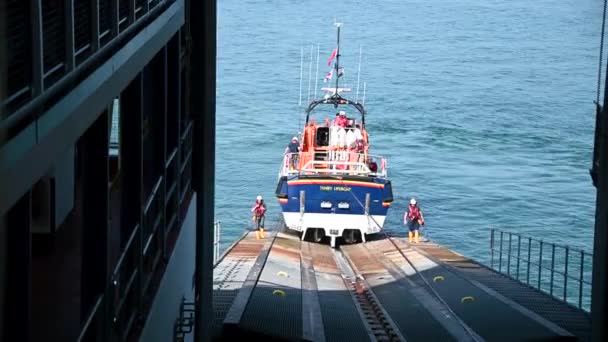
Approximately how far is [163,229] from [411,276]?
13035 mm

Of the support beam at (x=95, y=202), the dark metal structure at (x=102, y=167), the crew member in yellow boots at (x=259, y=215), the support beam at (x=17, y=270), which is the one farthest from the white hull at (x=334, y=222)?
the support beam at (x=17, y=270)

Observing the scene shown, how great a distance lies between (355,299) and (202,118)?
886cm

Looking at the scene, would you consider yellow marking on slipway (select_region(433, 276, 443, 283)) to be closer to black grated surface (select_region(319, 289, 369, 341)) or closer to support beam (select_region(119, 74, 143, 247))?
black grated surface (select_region(319, 289, 369, 341))

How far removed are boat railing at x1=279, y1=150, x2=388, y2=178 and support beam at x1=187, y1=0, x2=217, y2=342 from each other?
14.0 m

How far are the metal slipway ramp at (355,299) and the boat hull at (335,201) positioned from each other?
2.03ft

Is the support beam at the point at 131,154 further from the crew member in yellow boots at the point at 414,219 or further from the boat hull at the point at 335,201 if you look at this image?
the crew member in yellow boots at the point at 414,219

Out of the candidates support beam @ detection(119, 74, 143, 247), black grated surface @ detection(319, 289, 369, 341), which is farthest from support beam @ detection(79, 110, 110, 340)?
black grated surface @ detection(319, 289, 369, 341)

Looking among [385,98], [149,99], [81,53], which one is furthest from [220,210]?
[81,53]

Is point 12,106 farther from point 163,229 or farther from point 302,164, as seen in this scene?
point 302,164

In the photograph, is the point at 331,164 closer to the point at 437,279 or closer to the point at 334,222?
the point at 334,222

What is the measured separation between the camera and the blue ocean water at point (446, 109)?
109ft

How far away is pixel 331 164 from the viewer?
26.7m

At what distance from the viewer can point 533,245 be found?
92.8 feet

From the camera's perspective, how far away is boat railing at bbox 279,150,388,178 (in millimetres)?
26016
